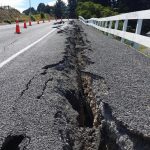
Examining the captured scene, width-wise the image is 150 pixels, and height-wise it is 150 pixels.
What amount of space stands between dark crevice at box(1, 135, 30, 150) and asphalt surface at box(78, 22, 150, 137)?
3.14ft

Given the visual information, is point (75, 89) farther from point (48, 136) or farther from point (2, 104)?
point (48, 136)

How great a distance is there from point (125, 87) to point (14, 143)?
81.3 inches

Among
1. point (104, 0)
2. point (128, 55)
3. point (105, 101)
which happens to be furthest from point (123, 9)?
point (105, 101)

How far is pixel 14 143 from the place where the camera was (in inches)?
112

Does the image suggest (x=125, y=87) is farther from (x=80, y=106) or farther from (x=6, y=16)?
(x=6, y=16)

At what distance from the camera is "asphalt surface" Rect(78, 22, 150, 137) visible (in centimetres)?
318

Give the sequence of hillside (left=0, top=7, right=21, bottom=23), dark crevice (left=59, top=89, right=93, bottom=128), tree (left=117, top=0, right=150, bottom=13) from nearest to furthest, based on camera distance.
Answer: dark crevice (left=59, top=89, right=93, bottom=128)
hillside (left=0, top=7, right=21, bottom=23)
tree (left=117, top=0, right=150, bottom=13)

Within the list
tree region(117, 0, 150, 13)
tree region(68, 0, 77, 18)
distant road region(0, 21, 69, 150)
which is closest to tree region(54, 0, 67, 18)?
tree region(68, 0, 77, 18)

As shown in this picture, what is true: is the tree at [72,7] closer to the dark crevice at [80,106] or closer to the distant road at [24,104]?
the distant road at [24,104]

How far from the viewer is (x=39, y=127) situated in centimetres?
309

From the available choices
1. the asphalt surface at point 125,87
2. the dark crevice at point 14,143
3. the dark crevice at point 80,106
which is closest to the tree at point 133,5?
the asphalt surface at point 125,87

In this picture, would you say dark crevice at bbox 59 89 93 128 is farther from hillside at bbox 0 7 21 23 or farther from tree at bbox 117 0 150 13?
tree at bbox 117 0 150 13

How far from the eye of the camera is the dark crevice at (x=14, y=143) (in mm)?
2737

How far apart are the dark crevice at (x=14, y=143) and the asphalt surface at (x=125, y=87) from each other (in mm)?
956
